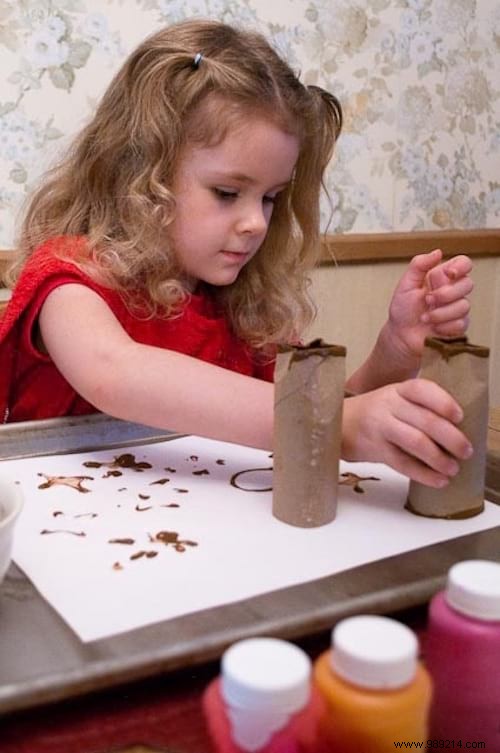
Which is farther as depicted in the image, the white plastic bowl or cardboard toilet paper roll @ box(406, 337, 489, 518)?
cardboard toilet paper roll @ box(406, 337, 489, 518)

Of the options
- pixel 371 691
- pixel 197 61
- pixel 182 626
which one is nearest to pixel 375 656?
pixel 371 691

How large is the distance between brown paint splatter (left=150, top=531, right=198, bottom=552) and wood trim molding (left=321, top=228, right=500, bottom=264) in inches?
47.1

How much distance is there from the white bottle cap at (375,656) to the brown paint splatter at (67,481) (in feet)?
1.33

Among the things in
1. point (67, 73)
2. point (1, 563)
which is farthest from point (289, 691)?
point (67, 73)

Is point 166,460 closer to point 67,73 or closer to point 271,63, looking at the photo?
point 271,63

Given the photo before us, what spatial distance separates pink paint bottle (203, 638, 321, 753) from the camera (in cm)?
35

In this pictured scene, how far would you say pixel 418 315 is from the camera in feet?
3.22

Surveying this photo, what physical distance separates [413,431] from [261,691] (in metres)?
0.37

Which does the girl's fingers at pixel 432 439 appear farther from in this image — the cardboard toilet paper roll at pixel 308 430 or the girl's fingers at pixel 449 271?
the girl's fingers at pixel 449 271

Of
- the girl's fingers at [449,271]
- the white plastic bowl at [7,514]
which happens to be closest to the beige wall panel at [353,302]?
the girl's fingers at [449,271]

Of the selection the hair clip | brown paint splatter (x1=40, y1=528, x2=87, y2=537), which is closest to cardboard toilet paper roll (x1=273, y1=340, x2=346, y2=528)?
brown paint splatter (x1=40, y1=528, x2=87, y2=537)

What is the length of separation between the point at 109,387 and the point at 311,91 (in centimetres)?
52

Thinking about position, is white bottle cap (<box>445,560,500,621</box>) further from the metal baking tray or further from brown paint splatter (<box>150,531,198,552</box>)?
brown paint splatter (<box>150,531,198,552</box>)

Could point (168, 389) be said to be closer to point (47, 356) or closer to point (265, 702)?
point (47, 356)
